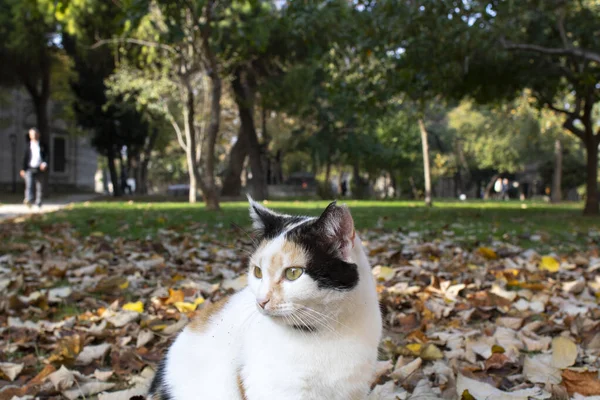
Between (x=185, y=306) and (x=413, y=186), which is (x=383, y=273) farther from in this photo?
(x=413, y=186)

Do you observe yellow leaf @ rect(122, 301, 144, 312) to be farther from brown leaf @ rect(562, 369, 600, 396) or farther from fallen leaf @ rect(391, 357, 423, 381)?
brown leaf @ rect(562, 369, 600, 396)

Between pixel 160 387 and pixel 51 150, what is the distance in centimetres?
4935

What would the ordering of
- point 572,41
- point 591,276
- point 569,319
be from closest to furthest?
point 569,319 < point 591,276 < point 572,41

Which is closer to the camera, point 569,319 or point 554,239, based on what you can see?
point 569,319

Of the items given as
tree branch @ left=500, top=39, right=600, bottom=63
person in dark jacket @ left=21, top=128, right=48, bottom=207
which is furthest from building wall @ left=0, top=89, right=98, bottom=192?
tree branch @ left=500, top=39, right=600, bottom=63

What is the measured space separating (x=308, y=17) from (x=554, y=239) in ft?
21.9

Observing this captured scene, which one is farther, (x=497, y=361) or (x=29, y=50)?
(x=29, y=50)

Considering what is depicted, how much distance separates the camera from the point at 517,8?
1250 centimetres

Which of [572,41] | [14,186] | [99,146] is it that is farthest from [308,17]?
[14,186]

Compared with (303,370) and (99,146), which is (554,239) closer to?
(303,370)

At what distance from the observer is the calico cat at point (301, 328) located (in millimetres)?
1850

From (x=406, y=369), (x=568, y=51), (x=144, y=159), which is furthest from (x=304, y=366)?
(x=144, y=159)

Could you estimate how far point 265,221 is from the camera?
221 cm

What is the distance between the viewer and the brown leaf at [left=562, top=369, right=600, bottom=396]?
2527mm
